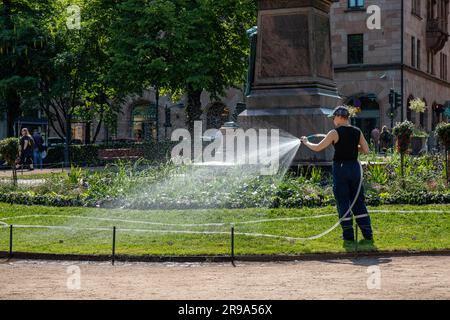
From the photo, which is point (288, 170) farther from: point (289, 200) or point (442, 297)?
point (442, 297)

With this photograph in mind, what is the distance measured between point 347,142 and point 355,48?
42372mm

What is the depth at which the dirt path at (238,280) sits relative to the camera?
8367 millimetres

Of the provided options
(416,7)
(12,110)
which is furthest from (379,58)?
(12,110)

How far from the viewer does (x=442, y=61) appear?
6444 cm

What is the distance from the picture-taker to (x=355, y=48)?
53.3m

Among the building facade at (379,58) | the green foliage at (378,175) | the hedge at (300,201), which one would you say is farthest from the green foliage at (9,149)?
the building facade at (379,58)

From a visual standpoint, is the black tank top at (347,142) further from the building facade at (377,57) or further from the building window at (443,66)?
the building window at (443,66)

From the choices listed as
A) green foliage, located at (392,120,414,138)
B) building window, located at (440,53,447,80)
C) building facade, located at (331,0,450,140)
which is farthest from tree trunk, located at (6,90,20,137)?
building window, located at (440,53,447,80)

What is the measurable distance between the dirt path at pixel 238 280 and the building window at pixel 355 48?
→ 43.2 meters

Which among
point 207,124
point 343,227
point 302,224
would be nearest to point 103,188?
point 302,224

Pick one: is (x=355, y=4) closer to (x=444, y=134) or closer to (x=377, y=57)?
(x=377, y=57)

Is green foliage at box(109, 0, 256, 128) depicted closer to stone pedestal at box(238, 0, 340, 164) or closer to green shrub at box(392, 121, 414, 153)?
stone pedestal at box(238, 0, 340, 164)

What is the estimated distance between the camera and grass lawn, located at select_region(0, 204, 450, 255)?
11805 millimetres
